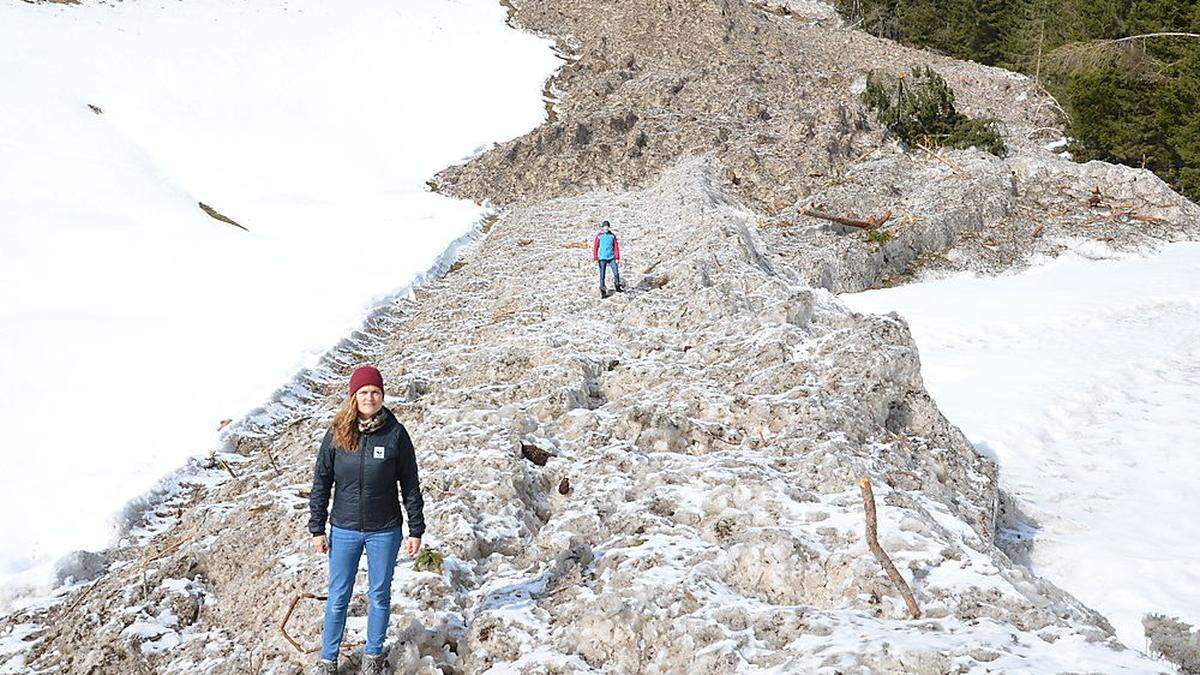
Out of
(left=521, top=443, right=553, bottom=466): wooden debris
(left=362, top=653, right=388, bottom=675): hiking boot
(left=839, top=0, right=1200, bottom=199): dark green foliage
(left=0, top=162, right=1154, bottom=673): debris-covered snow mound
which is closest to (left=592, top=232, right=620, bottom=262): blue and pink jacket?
(left=0, top=162, right=1154, bottom=673): debris-covered snow mound

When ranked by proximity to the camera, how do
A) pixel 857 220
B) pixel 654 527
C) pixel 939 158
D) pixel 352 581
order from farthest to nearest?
pixel 939 158 < pixel 857 220 < pixel 654 527 < pixel 352 581

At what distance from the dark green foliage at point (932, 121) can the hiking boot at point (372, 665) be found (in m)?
32.3

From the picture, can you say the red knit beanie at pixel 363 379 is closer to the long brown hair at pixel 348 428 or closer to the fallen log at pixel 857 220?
the long brown hair at pixel 348 428

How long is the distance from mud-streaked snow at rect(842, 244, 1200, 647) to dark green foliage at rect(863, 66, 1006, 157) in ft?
30.1

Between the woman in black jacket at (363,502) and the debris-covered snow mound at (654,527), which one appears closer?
the debris-covered snow mound at (654,527)

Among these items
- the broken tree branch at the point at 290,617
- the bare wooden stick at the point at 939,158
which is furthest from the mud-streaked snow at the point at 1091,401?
the broken tree branch at the point at 290,617

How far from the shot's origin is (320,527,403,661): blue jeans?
228 inches

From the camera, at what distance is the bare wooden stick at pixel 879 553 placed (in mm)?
5727

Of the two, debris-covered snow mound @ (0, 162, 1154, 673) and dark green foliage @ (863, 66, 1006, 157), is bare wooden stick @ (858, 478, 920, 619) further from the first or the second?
dark green foliage @ (863, 66, 1006, 157)

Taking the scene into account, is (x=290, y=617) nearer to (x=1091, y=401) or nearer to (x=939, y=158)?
(x=1091, y=401)

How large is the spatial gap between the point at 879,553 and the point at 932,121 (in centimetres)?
3191

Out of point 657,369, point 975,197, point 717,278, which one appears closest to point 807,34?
point 975,197

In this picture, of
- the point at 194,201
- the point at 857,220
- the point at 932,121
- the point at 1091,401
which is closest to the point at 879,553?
the point at 1091,401

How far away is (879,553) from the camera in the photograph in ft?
20.4
